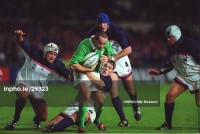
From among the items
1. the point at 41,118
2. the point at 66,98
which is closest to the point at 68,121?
the point at 41,118

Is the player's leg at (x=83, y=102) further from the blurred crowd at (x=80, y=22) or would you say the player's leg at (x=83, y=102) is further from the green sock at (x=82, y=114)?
the blurred crowd at (x=80, y=22)

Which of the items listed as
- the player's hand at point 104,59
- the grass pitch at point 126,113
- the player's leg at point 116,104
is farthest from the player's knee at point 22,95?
the player's leg at point 116,104

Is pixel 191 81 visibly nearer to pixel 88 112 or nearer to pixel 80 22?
pixel 88 112

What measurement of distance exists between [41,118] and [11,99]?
8.85 ft

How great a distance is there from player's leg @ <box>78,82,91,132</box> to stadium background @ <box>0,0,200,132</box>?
39.1 ft

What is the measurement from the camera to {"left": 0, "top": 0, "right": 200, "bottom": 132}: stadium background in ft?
79.7

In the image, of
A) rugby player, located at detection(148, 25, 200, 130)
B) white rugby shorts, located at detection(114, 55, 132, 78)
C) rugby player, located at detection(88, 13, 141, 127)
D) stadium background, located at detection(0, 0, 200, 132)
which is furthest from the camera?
stadium background, located at detection(0, 0, 200, 132)

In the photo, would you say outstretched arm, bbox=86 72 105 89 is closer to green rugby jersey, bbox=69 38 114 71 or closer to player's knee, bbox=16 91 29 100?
green rugby jersey, bbox=69 38 114 71

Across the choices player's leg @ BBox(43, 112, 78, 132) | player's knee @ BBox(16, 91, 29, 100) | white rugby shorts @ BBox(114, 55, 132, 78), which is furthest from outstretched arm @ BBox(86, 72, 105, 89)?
white rugby shorts @ BBox(114, 55, 132, 78)

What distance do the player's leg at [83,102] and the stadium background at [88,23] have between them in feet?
39.1

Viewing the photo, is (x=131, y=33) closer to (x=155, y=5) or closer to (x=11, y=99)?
(x=155, y=5)

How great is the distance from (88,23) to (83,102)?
1824cm

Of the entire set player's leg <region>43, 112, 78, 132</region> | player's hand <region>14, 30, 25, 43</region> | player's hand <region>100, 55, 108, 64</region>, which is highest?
player's hand <region>14, 30, 25, 43</region>

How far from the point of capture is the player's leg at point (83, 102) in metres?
10.4
